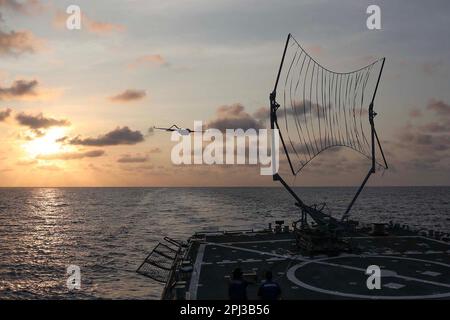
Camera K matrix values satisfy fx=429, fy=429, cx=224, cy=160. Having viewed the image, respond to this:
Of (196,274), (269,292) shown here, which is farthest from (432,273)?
(269,292)

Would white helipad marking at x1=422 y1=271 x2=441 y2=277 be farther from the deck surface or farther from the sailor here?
the sailor

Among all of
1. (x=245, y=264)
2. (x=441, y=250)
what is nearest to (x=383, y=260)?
(x=441, y=250)

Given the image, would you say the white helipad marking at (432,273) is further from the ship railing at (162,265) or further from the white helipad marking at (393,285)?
the ship railing at (162,265)

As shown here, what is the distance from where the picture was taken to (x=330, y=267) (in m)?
35.9

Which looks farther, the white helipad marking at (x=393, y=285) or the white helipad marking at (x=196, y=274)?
the white helipad marking at (x=393, y=285)

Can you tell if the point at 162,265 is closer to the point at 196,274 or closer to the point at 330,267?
the point at 196,274

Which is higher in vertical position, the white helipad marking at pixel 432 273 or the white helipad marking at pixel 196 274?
the white helipad marking at pixel 432 273

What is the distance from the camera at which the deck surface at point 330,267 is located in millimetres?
28375

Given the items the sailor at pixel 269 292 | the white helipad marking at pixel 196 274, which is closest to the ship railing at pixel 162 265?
the white helipad marking at pixel 196 274

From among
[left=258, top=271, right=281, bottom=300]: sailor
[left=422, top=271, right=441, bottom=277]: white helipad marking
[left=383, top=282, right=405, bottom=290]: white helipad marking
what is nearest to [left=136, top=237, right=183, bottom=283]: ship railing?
[left=383, top=282, right=405, bottom=290]: white helipad marking

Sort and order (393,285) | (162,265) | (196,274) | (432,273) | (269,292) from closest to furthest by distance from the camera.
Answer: (269,292), (393,285), (432,273), (196,274), (162,265)

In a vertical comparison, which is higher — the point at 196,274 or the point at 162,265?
the point at 196,274

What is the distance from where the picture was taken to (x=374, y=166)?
50.4m
